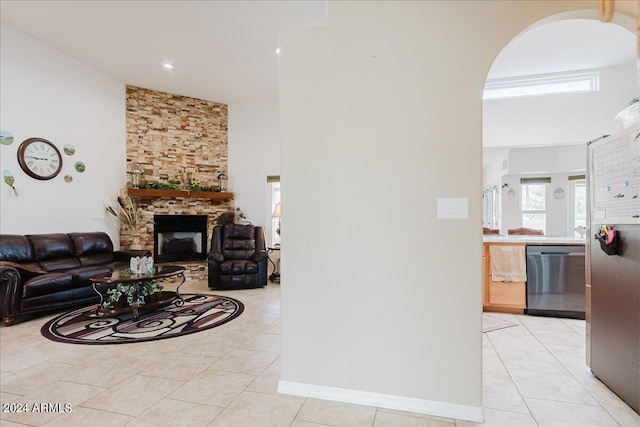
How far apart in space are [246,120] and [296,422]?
5945 millimetres

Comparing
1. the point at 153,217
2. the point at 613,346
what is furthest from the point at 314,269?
the point at 153,217

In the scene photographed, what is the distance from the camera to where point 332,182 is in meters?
2.07

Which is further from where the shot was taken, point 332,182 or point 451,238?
point 332,182

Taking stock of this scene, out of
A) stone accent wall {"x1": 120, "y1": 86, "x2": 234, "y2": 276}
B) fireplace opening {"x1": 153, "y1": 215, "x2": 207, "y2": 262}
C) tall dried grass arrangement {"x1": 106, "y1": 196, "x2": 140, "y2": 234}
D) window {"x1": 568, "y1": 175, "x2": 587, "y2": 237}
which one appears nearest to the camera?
window {"x1": 568, "y1": 175, "x2": 587, "y2": 237}

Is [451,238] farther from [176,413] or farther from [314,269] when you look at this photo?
[176,413]

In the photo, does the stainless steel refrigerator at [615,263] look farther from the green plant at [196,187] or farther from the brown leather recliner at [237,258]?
the green plant at [196,187]

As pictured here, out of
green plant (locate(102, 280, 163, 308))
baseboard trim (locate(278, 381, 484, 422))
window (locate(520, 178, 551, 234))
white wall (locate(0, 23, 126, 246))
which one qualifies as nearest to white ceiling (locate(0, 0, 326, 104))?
white wall (locate(0, 23, 126, 246))

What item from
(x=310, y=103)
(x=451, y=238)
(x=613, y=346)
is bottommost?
(x=613, y=346)

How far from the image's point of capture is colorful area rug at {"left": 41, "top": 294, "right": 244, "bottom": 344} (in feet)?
10.4

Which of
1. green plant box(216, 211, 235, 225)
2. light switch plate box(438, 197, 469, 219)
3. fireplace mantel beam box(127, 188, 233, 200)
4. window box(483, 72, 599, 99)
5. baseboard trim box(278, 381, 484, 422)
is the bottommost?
baseboard trim box(278, 381, 484, 422)

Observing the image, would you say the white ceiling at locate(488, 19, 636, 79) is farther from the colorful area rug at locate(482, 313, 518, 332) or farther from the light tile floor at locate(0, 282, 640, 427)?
the light tile floor at locate(0, 282, 640, 427)

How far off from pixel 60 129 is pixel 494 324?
6356 mm

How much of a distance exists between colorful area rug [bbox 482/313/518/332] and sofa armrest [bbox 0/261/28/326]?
4962 mm

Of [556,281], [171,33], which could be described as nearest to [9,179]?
[171,33]
